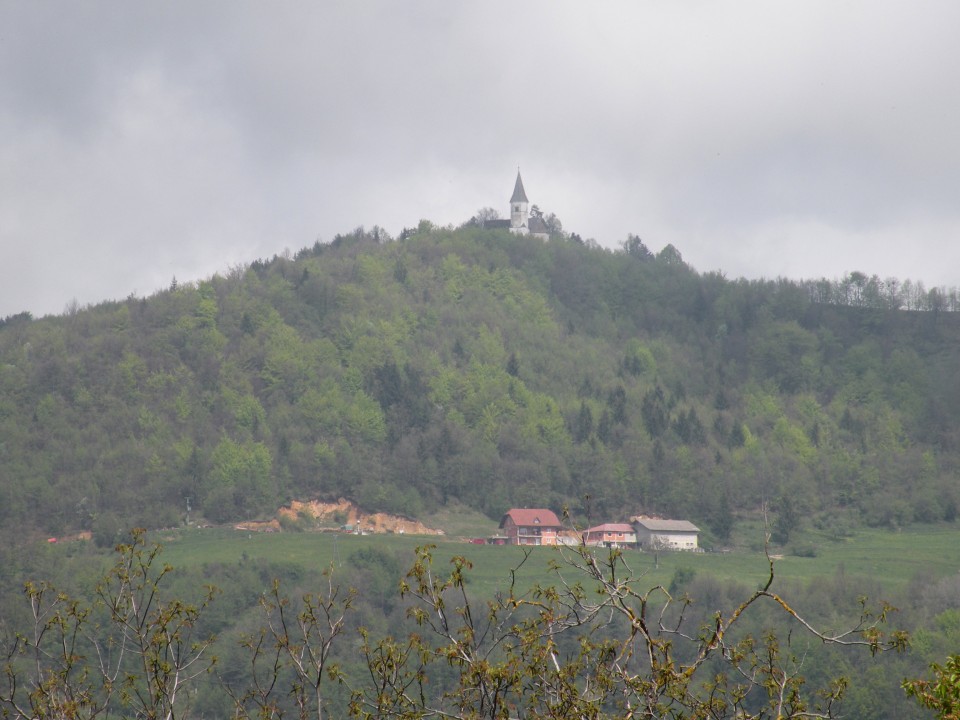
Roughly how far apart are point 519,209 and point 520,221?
2.22 m

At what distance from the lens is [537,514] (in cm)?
10825

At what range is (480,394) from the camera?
136 metres

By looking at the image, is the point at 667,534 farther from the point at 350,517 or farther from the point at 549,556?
the point at 350,517

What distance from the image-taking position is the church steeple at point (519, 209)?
594 feet

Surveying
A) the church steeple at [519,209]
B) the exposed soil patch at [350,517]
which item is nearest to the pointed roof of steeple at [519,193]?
the church steeple at [519,209]

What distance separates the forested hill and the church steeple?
43.0ft

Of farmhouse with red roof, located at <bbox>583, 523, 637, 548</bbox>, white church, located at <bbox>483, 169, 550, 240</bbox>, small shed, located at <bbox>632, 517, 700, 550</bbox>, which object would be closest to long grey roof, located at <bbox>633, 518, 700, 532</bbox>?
small shed, located at <bbox>632, 517, 700, 550</bbox>

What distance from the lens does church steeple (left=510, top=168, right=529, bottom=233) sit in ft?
594

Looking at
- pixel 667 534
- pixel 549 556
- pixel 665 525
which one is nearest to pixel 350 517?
pixel 665 525

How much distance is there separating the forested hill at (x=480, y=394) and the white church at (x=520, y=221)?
10802 mm

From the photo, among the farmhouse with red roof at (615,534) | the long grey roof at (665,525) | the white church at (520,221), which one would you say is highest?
the white church at (520,221)

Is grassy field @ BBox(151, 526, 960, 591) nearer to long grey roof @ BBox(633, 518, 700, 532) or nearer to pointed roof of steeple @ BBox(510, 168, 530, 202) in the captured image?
long grey roof @ BBox(633, 518, 700, 532)

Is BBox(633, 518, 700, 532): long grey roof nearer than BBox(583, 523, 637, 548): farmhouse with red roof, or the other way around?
BBox(583, 523, 637, 548): farmhouse with red roof

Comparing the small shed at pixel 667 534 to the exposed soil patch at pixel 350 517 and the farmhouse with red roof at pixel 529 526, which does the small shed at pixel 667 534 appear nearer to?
the farmhouse with red roof at pixel 529 526
